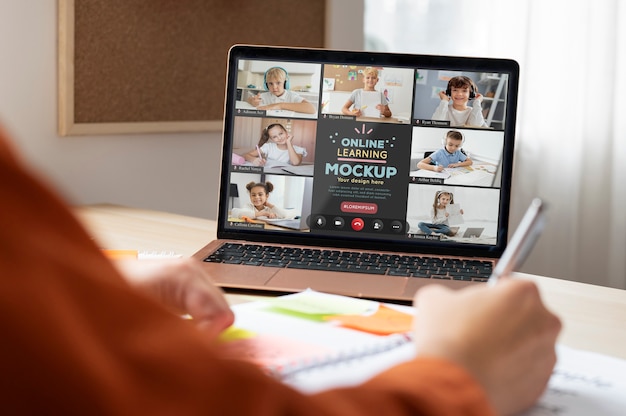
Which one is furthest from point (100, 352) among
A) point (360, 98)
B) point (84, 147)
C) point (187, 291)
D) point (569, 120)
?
point (569, 120)

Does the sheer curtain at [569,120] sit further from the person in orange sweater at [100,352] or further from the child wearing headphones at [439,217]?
the person in orange sweater at [100,352]

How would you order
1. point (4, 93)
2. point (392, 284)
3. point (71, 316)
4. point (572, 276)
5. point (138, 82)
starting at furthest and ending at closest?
point (572, 276) < point (138, 82) < point (4, 93) < point (392, 284) < point (71, 316)

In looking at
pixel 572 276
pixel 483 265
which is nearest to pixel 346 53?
pixel 483 265

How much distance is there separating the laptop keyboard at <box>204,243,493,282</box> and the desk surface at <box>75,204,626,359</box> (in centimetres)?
8

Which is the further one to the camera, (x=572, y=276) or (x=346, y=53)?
(x=572, y=276)

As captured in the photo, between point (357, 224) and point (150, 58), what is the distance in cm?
70

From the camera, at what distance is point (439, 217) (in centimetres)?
101

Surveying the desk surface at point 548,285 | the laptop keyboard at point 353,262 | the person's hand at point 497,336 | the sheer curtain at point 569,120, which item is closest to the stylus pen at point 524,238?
the person's hand at point 497,336

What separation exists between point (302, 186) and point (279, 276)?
19 centimetres

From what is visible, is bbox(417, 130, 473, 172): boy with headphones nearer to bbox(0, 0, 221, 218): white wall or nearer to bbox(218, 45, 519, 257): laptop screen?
bbox(218, 45, 519, 257): laptop screen

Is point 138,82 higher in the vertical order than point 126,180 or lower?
higher

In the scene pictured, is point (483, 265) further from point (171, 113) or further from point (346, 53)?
point (171, 113)

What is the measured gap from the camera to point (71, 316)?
25 centimetres

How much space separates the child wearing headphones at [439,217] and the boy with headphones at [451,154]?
3cm
